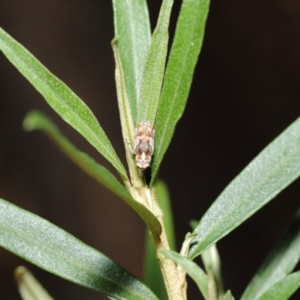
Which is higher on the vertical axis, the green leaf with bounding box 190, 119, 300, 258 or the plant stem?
the green leaf with bounding box 190, 119, 300, 258

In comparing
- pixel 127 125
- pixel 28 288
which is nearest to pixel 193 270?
pixel 127 125

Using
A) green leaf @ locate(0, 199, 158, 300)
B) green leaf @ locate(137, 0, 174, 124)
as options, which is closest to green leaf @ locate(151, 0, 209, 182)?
green leaf @ locate(137, 0, 174, 124)

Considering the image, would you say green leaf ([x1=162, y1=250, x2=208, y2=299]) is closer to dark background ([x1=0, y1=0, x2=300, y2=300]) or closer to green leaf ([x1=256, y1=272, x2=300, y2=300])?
green leaf ([x1=256, y1=272, x2=300, y2=300])

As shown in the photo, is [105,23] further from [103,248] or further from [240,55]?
[103,248]

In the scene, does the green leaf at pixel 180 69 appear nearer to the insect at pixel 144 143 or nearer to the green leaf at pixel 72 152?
the insect at pixel 144 143

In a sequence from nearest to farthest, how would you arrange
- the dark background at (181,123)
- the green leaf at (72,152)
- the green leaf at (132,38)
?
the green leaf at (72,152), the green leaf at (132,38), the dark background at (181,123)

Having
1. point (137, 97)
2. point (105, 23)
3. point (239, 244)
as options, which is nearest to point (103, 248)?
point (239, 244)

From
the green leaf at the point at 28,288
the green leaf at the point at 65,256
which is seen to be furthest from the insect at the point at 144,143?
the green leaf at the point at 28,288
